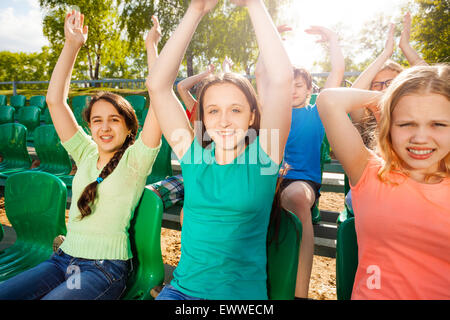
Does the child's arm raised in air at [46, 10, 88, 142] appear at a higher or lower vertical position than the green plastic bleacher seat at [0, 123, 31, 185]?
higher

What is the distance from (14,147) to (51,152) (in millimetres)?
639

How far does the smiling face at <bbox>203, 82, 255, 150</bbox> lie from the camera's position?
4.22 ft

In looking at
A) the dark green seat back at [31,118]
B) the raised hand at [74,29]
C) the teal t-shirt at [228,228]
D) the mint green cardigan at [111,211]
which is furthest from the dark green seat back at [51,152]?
the teal t-shirt at [228,228]

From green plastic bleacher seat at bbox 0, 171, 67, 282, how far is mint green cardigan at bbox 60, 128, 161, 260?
0.27 metres

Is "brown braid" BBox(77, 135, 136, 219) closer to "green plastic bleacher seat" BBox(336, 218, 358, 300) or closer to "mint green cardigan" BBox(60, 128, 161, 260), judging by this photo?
"mint green cardigan" BBox(60, 128, 161, 260)

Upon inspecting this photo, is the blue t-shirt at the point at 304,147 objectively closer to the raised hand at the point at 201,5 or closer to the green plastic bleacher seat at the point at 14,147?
the raised hand at the point at 201,5

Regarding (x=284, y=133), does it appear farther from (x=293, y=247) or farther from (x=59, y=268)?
(x=59, y=268)

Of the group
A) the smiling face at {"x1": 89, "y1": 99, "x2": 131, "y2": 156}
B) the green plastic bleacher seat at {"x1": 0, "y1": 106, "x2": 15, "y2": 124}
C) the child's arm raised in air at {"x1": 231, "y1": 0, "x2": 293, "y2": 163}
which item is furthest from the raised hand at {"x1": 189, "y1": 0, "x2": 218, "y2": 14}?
the green plastic bleacher seat at {"x1": 0, "y1": 106, "x2": 15, "y2": 124}

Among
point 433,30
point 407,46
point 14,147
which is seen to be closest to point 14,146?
point 14,147

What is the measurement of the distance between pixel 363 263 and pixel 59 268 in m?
1.38

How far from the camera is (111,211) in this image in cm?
149

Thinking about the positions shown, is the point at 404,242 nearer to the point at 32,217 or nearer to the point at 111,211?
the point at 111,211

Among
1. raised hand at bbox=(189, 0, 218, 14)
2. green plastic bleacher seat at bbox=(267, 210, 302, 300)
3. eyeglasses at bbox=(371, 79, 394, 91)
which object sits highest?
raised hand at bbox=(189, 0, 218, 14)
